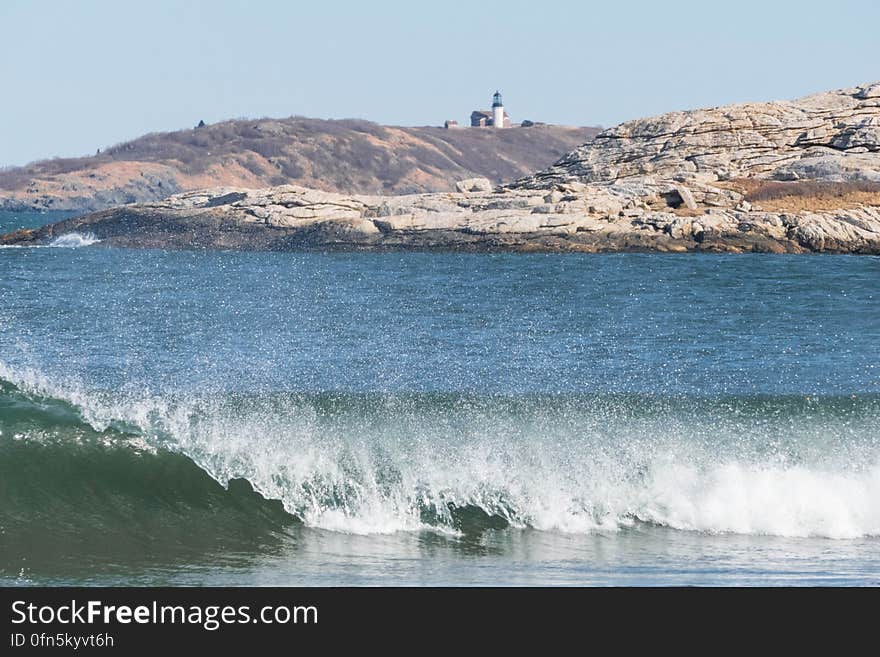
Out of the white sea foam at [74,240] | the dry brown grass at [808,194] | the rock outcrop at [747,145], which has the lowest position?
the white sea foam at [74,240]

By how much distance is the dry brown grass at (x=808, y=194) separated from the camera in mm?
68438

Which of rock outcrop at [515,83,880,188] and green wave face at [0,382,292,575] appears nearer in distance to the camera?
green wave face at [0,382,292,575]

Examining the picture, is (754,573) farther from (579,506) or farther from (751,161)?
(751,161)

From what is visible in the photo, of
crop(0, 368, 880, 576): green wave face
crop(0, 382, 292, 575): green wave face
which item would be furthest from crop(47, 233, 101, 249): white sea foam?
crop(0, 382, 292, 575): green wave face

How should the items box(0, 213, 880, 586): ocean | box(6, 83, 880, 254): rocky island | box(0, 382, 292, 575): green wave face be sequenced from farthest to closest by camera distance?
box(6, 83, 880, 254): rocky island < box(0, 382, 292, 575): green wave face < box(0, 213, 880, 586): ocean

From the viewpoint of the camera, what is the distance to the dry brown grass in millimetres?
68438

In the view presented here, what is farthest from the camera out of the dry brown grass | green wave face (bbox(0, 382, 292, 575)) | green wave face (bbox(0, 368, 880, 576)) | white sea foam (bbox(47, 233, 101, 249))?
white sea foam (bbox(47, 233, 101, 249))

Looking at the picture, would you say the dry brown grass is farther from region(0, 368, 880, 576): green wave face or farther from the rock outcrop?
region(0, 368, 880, 576): green wave face

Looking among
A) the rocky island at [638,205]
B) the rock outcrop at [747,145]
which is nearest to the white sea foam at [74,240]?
the rocky island at [638,205]

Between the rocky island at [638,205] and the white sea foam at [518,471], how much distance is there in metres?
47.7

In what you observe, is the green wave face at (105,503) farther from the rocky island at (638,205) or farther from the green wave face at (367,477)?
the rocky island at (638,205)

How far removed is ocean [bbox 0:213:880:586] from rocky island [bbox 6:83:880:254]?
3589 cm

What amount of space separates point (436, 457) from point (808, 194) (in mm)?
58681
